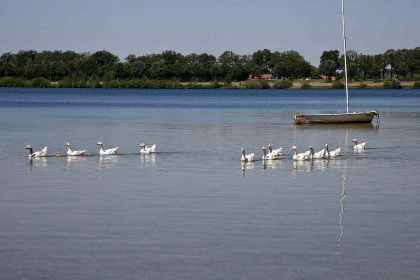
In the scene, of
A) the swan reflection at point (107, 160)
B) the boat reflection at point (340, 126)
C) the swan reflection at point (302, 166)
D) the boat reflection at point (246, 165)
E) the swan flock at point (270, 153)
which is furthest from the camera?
the boat reflection at point (340, 126)

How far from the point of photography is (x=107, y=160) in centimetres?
3039

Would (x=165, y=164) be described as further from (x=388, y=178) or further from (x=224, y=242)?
(x=224, y=242)

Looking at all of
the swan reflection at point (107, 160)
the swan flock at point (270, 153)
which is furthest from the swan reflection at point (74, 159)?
the swan reflection at point (107, 160)

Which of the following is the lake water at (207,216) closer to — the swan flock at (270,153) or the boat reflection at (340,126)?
the swan flock at (270,153)

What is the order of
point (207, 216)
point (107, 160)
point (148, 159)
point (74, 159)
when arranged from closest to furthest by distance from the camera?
point (207, 216) → point (107, 160) → point (74, 159) → point (148, 159)

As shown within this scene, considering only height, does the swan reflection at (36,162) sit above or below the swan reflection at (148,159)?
above

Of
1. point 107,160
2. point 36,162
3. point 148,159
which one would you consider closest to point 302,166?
point 148,159

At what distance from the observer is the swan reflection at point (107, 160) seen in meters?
29.0

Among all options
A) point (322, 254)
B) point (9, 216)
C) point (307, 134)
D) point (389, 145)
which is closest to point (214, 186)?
point (9, 216)

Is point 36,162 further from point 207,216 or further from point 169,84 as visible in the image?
point 169,84

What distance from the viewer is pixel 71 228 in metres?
17.1

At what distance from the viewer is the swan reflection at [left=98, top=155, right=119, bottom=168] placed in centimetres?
2905

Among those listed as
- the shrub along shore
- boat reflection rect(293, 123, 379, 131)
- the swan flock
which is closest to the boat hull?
boat reflection rect(293, 123, 379, 131)

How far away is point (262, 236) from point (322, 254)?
1707mm
